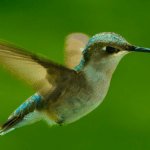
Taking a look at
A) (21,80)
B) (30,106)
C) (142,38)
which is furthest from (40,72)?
(142,38)

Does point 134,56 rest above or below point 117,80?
above

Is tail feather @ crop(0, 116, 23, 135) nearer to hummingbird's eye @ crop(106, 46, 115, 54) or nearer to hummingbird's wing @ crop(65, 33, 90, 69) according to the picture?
hummingbird's wing @ crop(65, 33, 90, 69)

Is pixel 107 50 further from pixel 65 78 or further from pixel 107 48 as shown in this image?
pixel 65 78

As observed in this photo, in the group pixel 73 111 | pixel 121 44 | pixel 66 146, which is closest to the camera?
pixel 121 44

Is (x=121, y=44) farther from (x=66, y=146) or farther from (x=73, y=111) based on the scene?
(x=66, y=146)

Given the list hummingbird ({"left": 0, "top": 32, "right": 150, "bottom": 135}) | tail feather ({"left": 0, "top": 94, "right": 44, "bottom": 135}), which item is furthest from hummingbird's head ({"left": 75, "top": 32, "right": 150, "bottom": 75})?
tail feather ({"left": 0, "top": 94, "right": 44, "bottom": 135})

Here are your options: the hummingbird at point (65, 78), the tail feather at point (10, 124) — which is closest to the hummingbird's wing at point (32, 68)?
the hummingbird at point (65, 78)

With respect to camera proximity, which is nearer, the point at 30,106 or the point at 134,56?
the point at 30,106
